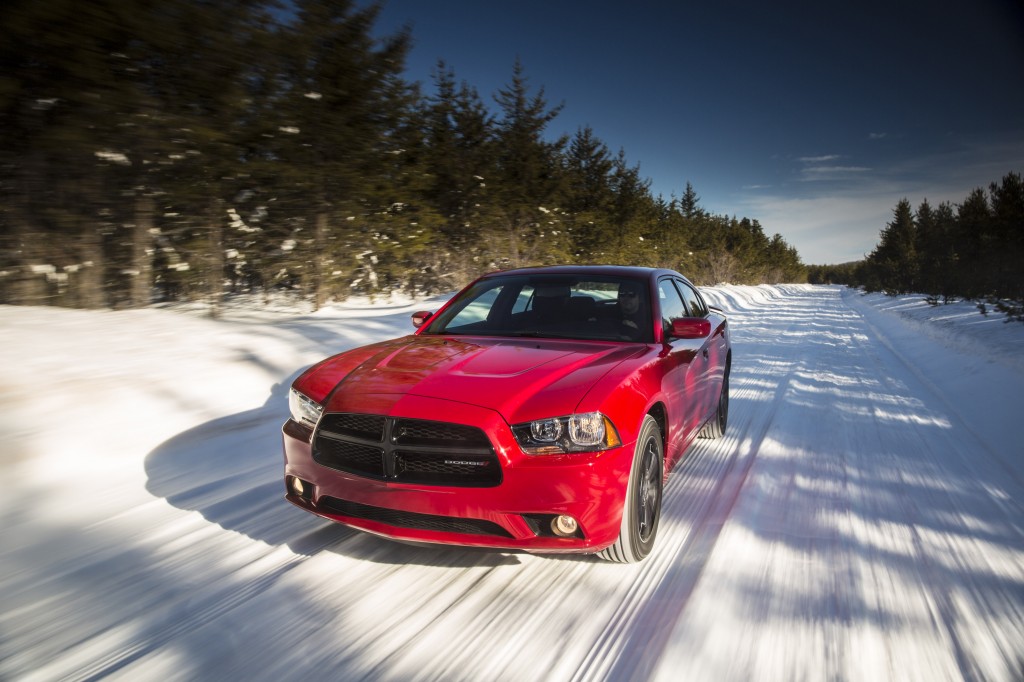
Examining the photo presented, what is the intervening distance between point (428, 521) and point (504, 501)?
1.16 feet

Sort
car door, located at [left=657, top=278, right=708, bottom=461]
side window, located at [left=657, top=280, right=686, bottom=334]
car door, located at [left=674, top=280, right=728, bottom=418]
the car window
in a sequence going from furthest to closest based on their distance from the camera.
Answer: car door, located at [left=674, top=280, right=728, bottom=418], the car window, side window, located at [left=657, top=280, right=686, bottom=334], car door, located at [left=657, top=278, right=708, bottom=461]

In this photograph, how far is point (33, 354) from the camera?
15.3 feet

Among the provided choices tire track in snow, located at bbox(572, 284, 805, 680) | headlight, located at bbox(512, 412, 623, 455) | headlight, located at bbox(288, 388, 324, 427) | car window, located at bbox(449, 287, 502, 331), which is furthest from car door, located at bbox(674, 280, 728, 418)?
headlight, located at bbox(288, 388, 324, 427)

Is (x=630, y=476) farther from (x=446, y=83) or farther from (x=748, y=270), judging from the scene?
(x=748, y=270)

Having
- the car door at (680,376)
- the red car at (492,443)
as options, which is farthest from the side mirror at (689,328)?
the red car at (492,443)

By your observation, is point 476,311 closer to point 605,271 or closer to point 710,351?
point 605,271

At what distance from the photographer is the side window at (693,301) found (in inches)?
195

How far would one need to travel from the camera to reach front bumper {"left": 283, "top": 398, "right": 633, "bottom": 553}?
2482 mm

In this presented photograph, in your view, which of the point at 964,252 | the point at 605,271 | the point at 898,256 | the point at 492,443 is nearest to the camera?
the point at 492,443

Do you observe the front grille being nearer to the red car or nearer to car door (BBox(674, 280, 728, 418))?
the red car

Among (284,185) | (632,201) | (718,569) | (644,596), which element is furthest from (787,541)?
(632,201)

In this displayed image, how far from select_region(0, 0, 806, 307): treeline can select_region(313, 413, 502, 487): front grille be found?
6.06m

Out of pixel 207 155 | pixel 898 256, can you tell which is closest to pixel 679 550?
pixel 207 155

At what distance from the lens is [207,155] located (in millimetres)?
8117
